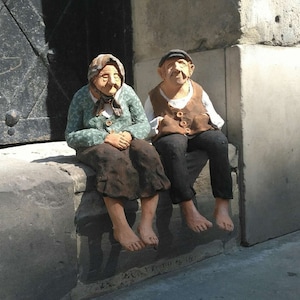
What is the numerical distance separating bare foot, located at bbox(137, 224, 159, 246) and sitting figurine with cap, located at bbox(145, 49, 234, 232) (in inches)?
9.6

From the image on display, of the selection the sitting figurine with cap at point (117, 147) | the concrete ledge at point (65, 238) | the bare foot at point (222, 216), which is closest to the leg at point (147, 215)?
the sitting figurine with cap at point (117, 147)

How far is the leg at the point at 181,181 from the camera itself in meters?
2.16

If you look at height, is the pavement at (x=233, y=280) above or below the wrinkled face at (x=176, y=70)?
below

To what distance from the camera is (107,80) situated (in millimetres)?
2008

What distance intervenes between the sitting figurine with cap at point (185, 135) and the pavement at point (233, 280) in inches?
9.1

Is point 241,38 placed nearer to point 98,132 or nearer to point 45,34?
point 98,132

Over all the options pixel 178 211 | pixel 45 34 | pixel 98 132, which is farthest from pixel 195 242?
pixel 45 34

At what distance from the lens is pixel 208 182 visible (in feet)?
8.04

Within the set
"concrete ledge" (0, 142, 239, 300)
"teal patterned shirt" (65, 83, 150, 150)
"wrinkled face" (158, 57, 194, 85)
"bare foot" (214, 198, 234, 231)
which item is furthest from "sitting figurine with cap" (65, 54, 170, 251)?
"bare foot" (214, 198, 234, 231)

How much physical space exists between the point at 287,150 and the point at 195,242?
0.81m

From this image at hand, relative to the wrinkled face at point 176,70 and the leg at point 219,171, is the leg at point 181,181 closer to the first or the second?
the leg at point 219,171

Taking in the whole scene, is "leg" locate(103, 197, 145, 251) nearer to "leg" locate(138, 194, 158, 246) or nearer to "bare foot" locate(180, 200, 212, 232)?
"leg" locate(138, 194, 158, 246)

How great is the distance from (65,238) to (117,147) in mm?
414

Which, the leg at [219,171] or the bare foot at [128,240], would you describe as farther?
A: the leg at [219,171]
